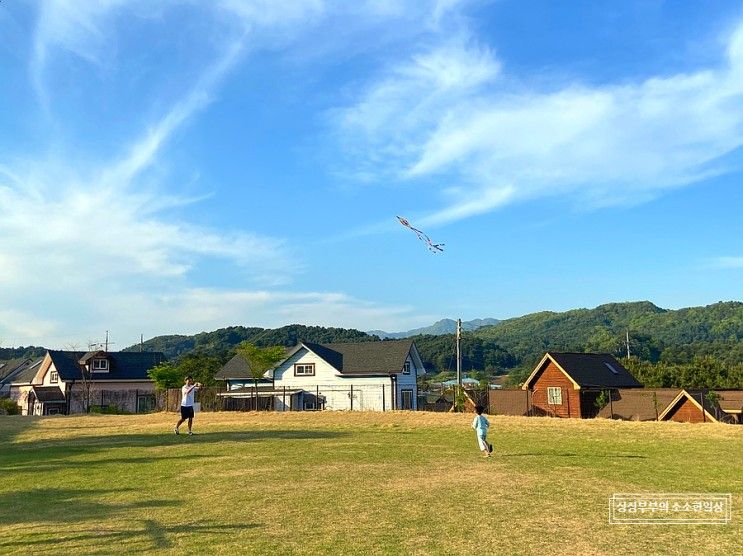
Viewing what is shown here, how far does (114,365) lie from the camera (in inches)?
2328

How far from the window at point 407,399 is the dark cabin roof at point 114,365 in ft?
83.3

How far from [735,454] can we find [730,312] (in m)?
145

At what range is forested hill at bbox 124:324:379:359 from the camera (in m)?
112

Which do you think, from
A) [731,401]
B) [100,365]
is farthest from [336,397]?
[731,401]

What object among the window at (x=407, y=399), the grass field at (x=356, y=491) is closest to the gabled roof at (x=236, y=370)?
the window at (x=407, y=399)

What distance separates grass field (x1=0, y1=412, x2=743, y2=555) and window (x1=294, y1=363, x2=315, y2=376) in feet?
92.6

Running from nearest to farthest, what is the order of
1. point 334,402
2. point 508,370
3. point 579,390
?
point 579,390
point 334,402
point 508,370

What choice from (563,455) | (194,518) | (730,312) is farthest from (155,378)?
(730,312)

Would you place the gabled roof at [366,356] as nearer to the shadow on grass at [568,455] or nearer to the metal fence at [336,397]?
the metal fence at [336,397]

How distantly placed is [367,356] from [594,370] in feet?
55.0

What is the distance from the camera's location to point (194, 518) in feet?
28.9

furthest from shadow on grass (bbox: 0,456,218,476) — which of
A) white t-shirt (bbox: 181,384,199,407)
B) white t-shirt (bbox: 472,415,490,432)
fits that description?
white t-shirt (bbox: 472,415,490,432)

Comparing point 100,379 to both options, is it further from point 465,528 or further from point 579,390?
point 465,528

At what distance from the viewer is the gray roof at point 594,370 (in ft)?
143
